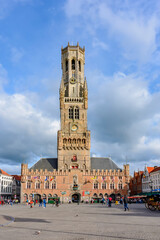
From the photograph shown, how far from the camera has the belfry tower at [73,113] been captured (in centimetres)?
8131

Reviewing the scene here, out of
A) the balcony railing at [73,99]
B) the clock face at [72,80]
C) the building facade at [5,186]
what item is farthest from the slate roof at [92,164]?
the clock face at [72,80]

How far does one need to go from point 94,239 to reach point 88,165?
69.7m

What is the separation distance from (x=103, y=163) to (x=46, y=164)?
18759 mm

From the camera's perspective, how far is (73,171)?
80.3 metres

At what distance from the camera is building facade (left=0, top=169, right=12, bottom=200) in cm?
9712

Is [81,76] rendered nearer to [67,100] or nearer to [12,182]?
[67,100]

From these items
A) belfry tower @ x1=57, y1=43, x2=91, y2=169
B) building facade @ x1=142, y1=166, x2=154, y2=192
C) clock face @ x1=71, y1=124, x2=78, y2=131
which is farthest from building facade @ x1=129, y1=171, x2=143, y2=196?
clock face @ x1=71, y1=124, x2=78, y2=131


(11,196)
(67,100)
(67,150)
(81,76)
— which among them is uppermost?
(81,76)

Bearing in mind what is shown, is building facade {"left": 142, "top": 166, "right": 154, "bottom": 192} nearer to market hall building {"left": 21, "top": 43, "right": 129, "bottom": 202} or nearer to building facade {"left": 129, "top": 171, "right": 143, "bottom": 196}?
building facade {"left": 129, "top": 171, "right": 143, "bottom": 196}

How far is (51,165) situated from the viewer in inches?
3295

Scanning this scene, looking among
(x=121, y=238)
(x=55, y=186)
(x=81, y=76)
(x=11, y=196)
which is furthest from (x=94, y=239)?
(x=11, y=196)

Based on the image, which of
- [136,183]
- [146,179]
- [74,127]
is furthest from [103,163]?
[136,183]

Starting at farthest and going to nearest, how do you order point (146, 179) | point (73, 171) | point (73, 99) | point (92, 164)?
point (146, 179)
point (73, 99)
point (92, 164)
point (73, 171)

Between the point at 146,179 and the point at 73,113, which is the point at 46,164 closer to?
the point at 73,113
